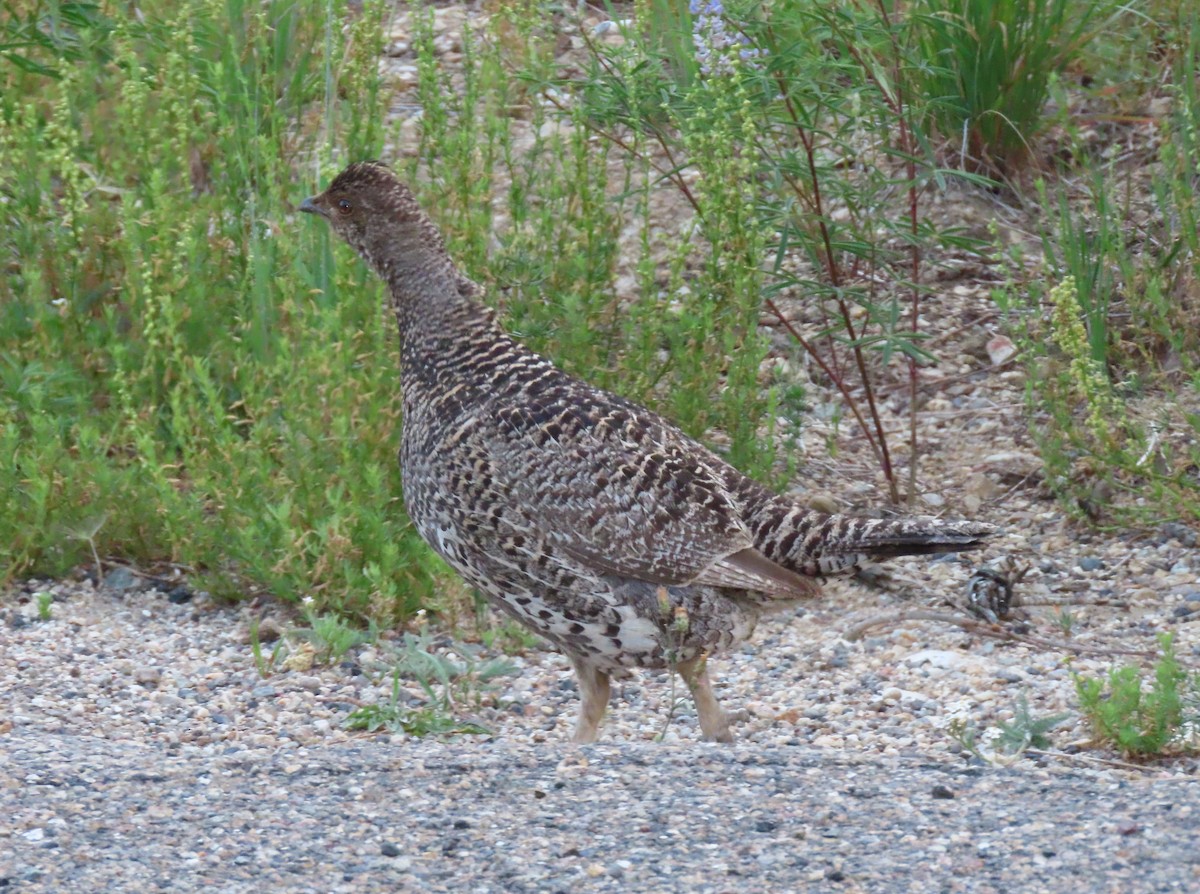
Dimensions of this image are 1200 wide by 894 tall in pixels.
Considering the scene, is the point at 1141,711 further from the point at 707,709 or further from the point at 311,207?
the point at 311,207

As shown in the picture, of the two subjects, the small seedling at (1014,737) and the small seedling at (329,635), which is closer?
→ the small seedling at (1014,737)

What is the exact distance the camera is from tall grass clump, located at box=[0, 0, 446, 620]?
5891mm

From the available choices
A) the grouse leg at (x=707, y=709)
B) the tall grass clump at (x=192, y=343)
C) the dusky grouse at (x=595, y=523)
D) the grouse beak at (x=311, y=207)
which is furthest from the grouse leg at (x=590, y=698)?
the grouse beak at (x=311, y=207)

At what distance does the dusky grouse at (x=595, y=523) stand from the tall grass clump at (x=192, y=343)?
0.70 meters

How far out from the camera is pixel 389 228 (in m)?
5.59

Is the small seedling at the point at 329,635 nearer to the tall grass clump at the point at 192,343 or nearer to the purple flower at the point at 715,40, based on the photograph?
the tall grass clump at the point at 192,343

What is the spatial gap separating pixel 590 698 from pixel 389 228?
5.41ft

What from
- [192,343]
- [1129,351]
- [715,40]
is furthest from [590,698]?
[1129,351]

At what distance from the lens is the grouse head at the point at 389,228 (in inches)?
218

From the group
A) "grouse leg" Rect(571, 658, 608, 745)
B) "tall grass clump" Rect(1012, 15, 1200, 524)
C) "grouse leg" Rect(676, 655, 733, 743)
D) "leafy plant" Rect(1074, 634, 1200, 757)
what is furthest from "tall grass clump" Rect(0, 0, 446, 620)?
"tall grass clump" Rect(1012, 15, 1200, 524)

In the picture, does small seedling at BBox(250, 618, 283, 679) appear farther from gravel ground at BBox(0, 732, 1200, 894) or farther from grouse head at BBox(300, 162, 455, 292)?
grouse head at BBox(300, 162, 455, 292)

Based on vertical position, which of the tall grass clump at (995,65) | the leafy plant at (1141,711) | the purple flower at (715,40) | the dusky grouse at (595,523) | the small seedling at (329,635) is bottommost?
the small seedling at (329,635)

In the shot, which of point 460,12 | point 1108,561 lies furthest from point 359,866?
point 460,12

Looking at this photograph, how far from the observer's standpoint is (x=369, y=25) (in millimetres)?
6617
